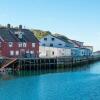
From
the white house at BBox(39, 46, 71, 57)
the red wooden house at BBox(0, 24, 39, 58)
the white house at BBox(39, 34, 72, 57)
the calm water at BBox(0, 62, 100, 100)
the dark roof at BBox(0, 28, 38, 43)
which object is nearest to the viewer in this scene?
the calm water at BBox(0, 62, 100, 100)

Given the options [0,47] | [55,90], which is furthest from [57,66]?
[55,90]

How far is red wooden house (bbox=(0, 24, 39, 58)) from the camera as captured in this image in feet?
259

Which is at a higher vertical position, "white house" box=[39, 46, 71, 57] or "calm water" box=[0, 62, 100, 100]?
"white house" box=[39, 46, 71, 57]

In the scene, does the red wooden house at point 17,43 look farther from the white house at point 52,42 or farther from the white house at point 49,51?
the white house at point 52,42

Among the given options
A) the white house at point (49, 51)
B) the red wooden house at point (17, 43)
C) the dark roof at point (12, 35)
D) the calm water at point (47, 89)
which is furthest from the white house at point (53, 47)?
the calm water at point (47, 89)

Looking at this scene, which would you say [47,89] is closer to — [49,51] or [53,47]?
[49,51]

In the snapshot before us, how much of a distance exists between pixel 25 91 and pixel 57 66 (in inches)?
1488

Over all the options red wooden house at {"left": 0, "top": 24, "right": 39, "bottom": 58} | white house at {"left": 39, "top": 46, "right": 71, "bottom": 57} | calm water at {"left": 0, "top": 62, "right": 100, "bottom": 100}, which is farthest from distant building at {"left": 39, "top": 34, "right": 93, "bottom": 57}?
calm water at {"left": 0, "top": 62, "right": 100, "bottom": 100}

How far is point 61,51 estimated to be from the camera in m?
101

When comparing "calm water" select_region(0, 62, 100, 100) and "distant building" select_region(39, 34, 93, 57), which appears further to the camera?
"distant building" select_region(39, 34, 93, 57)

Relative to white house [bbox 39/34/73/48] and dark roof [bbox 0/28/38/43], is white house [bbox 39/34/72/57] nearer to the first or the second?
white house [bbox 39/34/73/48]

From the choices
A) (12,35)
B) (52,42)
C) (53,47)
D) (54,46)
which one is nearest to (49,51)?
(53,47)

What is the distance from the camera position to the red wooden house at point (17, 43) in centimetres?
7900

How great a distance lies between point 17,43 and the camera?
81.6 meters
